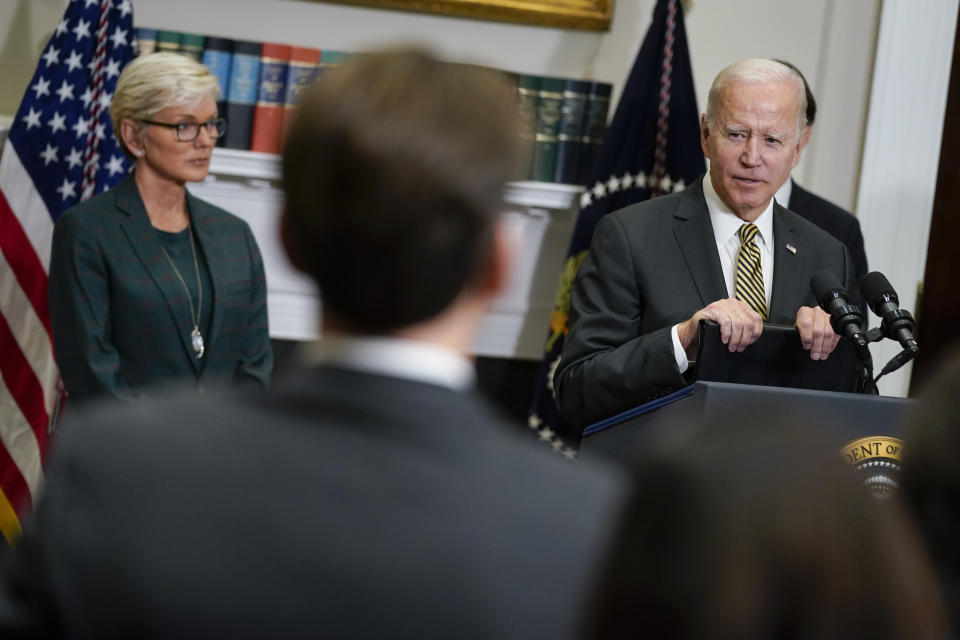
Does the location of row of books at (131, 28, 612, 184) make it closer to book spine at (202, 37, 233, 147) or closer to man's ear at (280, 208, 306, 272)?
book spine at (202, 37, 233, 147)

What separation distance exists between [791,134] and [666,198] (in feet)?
1.09

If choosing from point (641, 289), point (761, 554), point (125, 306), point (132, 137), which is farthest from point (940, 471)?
point (132, 137)

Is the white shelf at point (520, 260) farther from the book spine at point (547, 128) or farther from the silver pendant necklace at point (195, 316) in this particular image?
the silver pendant necklace at point (195, 316)

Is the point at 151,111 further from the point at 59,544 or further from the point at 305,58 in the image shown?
the point at 59,544

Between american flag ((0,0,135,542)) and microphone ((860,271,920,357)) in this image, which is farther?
american flag ((0,0,135,542))

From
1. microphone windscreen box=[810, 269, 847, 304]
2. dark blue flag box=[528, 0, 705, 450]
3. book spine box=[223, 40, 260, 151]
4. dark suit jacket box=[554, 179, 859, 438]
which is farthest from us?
book spine box=[223, 40, 260, 151]

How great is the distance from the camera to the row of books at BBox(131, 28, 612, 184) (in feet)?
15.7

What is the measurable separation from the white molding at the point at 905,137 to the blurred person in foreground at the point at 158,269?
2463 millimetres

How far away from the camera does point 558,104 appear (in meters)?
4.97

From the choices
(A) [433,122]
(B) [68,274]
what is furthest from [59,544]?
(B) [68,274]

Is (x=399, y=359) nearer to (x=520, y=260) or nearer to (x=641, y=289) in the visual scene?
(x=641, y=289)

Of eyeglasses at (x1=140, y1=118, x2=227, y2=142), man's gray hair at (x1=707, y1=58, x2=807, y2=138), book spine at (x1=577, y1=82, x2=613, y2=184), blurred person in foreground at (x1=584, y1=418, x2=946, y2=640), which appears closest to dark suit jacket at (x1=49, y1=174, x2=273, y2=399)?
eyeglasses at (x1=140, y1=118, x2=227, y2=142)

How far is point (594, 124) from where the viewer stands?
5.00 m

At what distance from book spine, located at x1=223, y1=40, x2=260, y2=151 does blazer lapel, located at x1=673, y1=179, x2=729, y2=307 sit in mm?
2323
